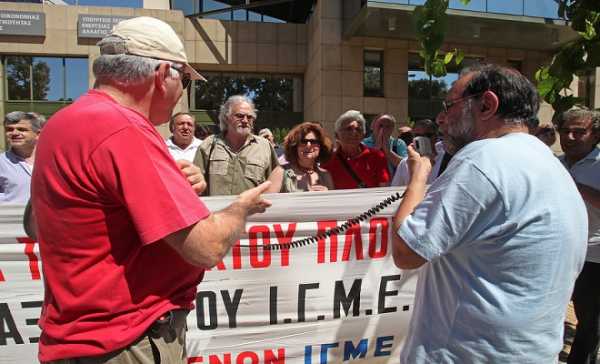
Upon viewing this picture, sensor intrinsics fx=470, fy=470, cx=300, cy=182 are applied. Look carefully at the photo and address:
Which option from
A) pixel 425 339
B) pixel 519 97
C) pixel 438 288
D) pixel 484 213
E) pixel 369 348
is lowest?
pixel 369 348

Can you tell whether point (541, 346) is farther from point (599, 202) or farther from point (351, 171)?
point (351, 171)

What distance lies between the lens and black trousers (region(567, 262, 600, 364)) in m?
3.34

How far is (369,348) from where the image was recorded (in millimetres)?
3133

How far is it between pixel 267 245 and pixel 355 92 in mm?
14889

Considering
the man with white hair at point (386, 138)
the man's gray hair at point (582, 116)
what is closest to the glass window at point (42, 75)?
the man with white hair at point (386, 138)

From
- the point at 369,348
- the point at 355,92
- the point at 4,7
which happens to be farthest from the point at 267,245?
the point at 4,7

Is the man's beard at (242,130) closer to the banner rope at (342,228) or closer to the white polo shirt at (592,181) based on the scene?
the banner rope at (342,228)

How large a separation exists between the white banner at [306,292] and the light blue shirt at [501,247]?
148 centimetres

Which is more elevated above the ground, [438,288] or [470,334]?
[438,288]

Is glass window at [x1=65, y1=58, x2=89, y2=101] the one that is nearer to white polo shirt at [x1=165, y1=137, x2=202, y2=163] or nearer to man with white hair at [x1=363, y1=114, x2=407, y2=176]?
white polo shirt at [x1=165, y1=137, x2=202, y2=163]

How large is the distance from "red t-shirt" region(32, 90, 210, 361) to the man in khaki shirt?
2.61m

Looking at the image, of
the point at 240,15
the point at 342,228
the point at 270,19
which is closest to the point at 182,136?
the point at 342,228

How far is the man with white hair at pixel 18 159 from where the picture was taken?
13.0 feet

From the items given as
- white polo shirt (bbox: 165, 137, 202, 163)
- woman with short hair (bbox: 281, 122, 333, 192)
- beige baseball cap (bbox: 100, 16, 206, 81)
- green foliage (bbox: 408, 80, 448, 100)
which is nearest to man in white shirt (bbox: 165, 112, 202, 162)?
white polo shirt (bbox: 165, 137, 202, 163)
